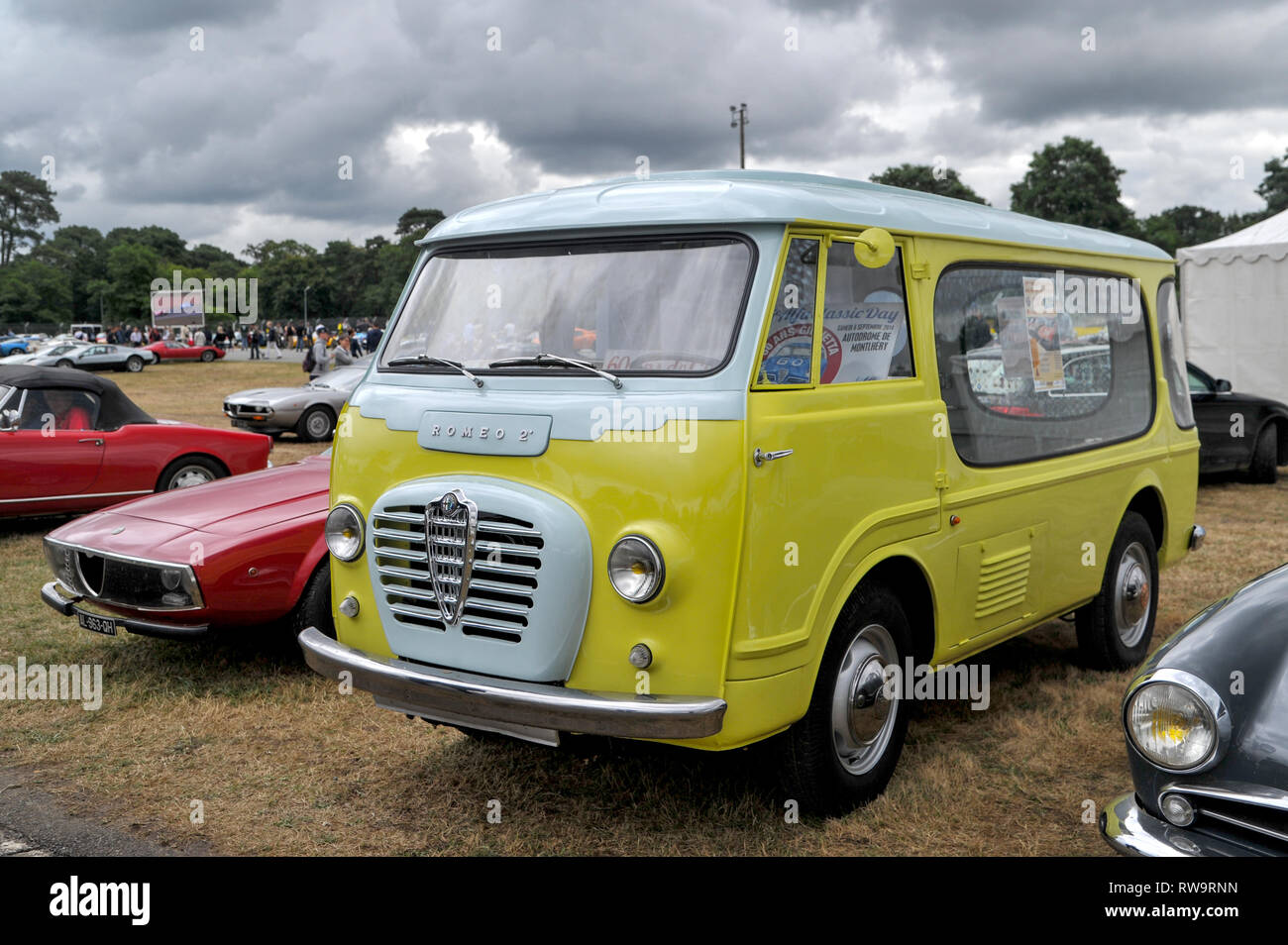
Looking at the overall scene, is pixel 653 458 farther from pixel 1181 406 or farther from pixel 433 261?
pixel 1181 406

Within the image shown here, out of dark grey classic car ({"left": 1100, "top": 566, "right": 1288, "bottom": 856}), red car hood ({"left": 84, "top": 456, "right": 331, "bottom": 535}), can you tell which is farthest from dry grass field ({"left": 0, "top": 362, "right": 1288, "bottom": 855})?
dark grey classic car ({"left": 1100, "top": 566, "right": 1288, "bottom": 856})

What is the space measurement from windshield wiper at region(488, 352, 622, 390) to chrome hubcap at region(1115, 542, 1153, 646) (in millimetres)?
3539

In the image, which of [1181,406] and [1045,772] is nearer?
[1045,772]

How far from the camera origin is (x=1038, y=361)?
18.0 ft

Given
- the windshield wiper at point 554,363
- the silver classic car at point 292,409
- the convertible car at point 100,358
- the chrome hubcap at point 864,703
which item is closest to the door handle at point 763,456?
the windshield wiper at point 554,363

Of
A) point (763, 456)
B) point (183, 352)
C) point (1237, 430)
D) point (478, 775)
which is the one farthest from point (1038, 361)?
point (183, 352)

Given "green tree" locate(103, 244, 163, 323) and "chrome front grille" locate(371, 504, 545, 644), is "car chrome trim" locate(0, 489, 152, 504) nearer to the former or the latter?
"chrome front grille" locate(371, 504, 545, 644)

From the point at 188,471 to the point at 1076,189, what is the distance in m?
63.7

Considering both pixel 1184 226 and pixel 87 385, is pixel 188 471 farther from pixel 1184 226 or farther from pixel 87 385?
pixel 1184 226

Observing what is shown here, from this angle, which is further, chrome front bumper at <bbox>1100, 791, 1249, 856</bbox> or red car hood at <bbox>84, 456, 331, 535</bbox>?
red car hood at <bbox>84, 456, 331, 535</bbox>

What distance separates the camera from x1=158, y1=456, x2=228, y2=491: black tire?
10.3 meters

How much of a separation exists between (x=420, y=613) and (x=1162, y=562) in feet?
15.0

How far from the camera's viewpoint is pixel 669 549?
3551 millimetres
